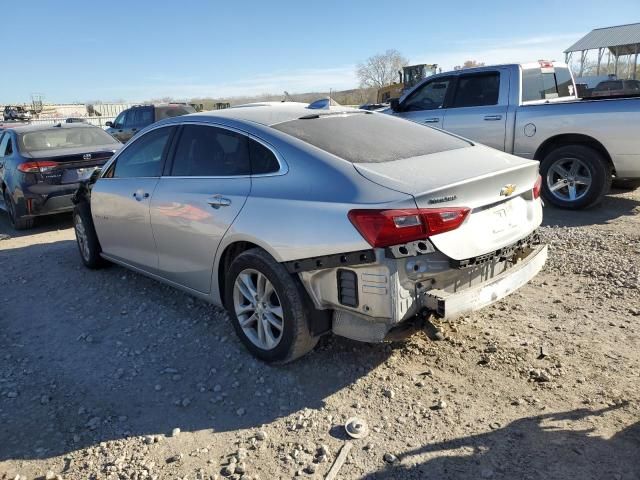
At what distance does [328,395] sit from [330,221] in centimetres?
109

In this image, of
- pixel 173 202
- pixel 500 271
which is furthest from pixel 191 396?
pixel 500 271

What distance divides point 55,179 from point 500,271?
689 cm

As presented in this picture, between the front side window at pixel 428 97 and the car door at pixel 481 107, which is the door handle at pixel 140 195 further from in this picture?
the front side window at pixel 428 97

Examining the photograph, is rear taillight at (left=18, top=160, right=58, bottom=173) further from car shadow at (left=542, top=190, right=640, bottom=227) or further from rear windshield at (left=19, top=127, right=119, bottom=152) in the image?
car shadow at (left=542, top=190, right=640, bottom=227)

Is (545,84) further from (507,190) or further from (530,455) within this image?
(530,455)

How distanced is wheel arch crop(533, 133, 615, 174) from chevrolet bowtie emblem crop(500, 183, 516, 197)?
4349mm

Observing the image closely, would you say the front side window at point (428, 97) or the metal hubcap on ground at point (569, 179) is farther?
the front side window at point (428, 97)

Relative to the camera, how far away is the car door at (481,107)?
7.77 m

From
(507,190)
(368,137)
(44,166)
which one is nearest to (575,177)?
(507,190)

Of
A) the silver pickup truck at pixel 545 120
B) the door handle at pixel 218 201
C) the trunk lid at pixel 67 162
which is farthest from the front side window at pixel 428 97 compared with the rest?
the door handle at pixel 218 201

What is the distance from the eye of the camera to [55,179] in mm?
7914

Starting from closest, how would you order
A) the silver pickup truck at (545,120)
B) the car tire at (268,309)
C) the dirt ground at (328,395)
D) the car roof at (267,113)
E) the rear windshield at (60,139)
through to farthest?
the dirt ground at (328,395)
the car tire at (268,309)
the car roof at (267,113)
the silver pickup truck at (545,120)
the rear windshield at (60,139)

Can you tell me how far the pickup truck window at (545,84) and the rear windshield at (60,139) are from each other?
21.9 ft

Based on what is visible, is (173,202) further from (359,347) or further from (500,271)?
(500,271)
